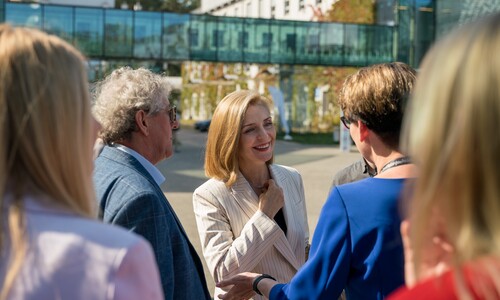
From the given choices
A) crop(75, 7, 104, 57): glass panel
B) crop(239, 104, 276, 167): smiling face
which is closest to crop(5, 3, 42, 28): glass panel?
crop(75, 7, 104, 57): glass panel

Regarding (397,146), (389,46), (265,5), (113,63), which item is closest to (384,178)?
(397,146)

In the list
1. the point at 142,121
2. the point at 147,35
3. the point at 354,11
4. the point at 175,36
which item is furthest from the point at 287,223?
the point at 354,11

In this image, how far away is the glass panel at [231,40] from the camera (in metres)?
45.1

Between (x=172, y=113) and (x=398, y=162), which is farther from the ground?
(x=172, y=113)

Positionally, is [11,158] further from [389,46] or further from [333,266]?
[389,46]

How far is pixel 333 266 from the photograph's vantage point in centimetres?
256

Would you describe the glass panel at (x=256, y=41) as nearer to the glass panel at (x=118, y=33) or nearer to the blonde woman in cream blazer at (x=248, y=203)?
the glass panel at (x=118, y=33)

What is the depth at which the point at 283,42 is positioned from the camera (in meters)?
46.9

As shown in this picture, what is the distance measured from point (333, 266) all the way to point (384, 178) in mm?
358

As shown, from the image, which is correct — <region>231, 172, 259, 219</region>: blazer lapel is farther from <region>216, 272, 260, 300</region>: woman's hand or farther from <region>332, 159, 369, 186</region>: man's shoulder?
<region>332, 159, 369, 186</region>: man's shoulder

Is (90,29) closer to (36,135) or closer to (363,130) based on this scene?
(363,130)

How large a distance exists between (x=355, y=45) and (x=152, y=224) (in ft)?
151

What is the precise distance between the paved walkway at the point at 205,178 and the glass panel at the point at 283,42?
11.7 metres

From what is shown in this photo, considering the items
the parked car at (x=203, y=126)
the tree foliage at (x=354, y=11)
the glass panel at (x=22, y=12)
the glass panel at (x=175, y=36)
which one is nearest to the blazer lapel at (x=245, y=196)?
the glass panel at (x=22, y=12)
